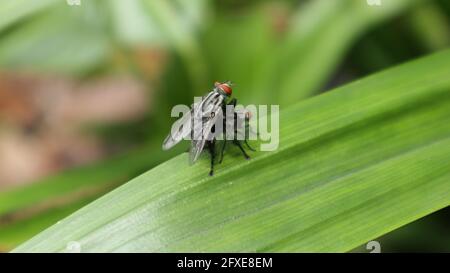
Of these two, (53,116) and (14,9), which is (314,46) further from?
(53,116)

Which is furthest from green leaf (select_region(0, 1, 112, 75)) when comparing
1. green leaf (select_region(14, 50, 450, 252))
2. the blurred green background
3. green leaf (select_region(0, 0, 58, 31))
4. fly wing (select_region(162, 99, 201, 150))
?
green leaf (select_region(14, 50, 450, 252))

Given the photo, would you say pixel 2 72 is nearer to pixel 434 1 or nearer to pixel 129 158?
pixel 129 158

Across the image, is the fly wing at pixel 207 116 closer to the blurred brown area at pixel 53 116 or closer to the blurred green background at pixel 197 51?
the blurred green background at pixel 197 51

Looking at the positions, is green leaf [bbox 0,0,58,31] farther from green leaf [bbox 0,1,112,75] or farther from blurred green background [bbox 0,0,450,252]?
green leaf [bbox 0,1,112,75]

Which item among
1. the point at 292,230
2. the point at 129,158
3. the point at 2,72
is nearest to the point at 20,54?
the point at 129,158

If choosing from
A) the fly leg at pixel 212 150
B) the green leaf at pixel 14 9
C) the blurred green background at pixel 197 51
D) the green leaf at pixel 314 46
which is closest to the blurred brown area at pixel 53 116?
the blurred green background at pixel 197 51
